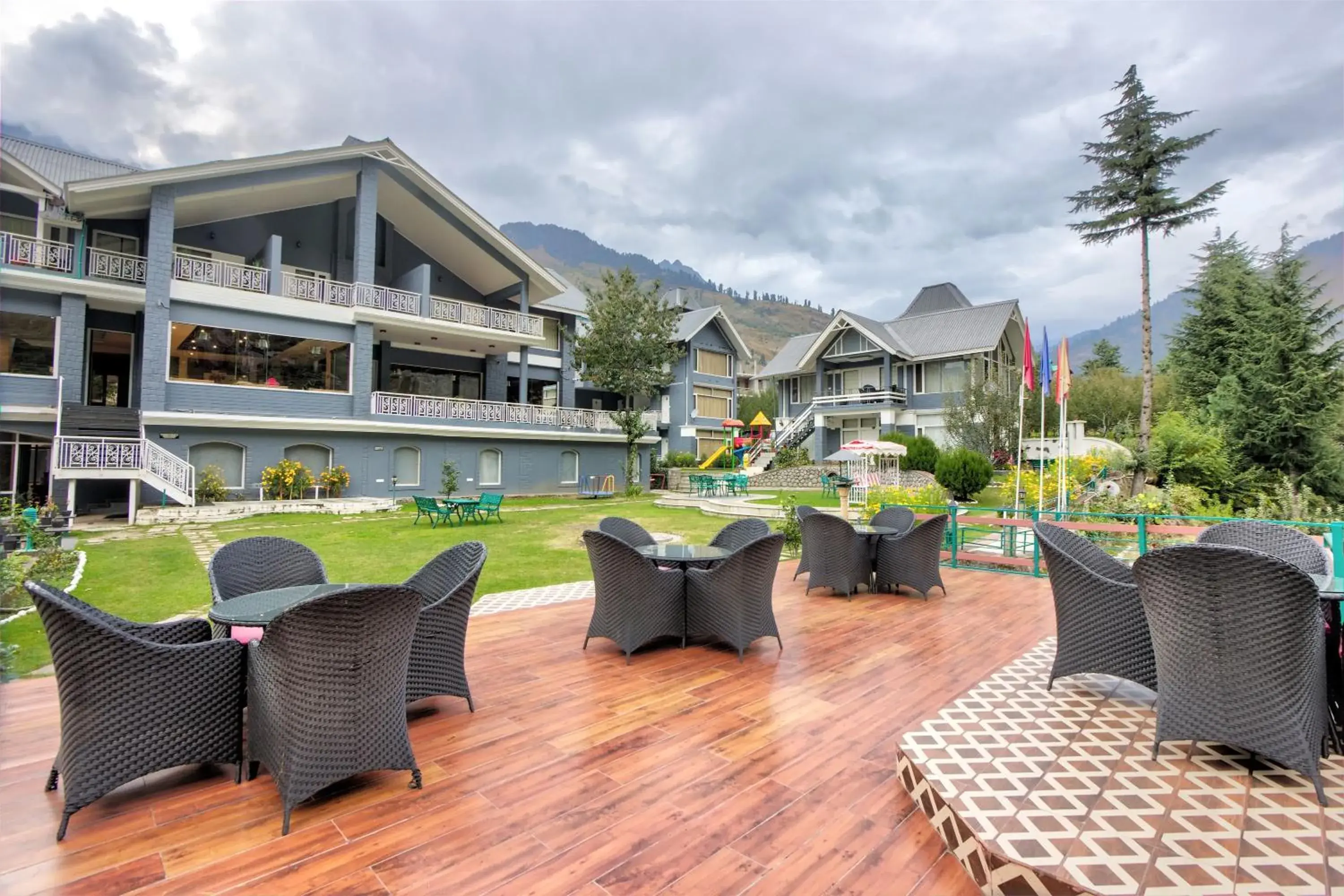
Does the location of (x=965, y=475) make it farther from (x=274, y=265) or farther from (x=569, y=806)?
(x=274, y=265)

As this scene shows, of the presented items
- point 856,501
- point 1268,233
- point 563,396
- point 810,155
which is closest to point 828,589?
point 856,501

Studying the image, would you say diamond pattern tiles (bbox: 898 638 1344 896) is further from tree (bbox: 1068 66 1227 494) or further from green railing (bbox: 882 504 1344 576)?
tree (bbox: 1068 66 1227 494)

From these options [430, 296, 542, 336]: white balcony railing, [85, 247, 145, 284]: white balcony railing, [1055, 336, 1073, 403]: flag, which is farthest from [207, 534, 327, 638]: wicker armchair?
[430, 296, 542, 336]: white balcony railing

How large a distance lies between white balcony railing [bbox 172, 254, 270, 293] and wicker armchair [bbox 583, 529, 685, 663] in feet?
53.5

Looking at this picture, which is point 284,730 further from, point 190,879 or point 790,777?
point 790,777

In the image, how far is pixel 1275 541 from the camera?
13.9 ft

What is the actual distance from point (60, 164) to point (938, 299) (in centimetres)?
3866

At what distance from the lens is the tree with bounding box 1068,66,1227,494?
19234 mm

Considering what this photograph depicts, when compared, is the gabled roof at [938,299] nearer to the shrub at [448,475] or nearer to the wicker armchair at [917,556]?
the shrub at [448,475]

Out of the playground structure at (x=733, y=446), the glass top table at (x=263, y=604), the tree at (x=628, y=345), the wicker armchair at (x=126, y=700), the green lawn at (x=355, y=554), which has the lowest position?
the green lawn at (x=355, y=554)

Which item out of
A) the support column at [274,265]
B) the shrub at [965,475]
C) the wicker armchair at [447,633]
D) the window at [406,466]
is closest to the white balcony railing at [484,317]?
the support column at [274,265]

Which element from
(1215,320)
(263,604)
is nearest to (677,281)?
(1215,320)

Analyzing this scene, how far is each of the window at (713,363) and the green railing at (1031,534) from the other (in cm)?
2099

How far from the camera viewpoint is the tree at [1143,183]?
19.2m
